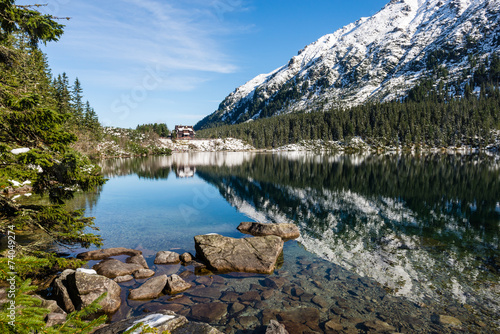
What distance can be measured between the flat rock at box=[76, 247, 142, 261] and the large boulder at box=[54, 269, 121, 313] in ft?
19.8

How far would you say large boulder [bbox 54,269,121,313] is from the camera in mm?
12539

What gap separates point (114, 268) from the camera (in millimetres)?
17031

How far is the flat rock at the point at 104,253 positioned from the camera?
19.4m

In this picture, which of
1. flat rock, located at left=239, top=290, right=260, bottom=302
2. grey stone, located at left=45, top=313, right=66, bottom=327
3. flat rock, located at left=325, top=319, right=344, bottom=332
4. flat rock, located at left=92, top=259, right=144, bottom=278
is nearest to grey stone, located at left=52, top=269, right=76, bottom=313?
grey stone, located at left=45, top=313, right=66, bottom=327

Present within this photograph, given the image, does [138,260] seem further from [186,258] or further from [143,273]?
[186,258]

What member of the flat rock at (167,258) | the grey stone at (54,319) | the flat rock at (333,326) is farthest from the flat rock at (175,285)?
the flat rock at (333,326)

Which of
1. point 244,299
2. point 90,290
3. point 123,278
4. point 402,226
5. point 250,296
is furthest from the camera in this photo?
point 402,226

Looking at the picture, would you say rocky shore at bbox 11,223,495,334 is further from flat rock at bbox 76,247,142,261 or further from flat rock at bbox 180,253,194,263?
flat rock at bbox 180,253,194,263

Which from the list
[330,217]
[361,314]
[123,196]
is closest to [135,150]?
[123,196]

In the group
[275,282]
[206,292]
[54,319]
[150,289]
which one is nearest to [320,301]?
[275,282]


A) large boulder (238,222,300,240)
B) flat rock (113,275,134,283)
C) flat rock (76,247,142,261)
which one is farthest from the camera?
large boulder (238,222,300,240)

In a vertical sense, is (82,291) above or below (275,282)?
above

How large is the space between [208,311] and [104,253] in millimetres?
11181

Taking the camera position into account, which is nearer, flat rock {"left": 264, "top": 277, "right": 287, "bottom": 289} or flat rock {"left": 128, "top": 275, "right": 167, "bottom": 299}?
flat rock {"left": 128, "top": 275, "right": 167, "bottom": 299}
